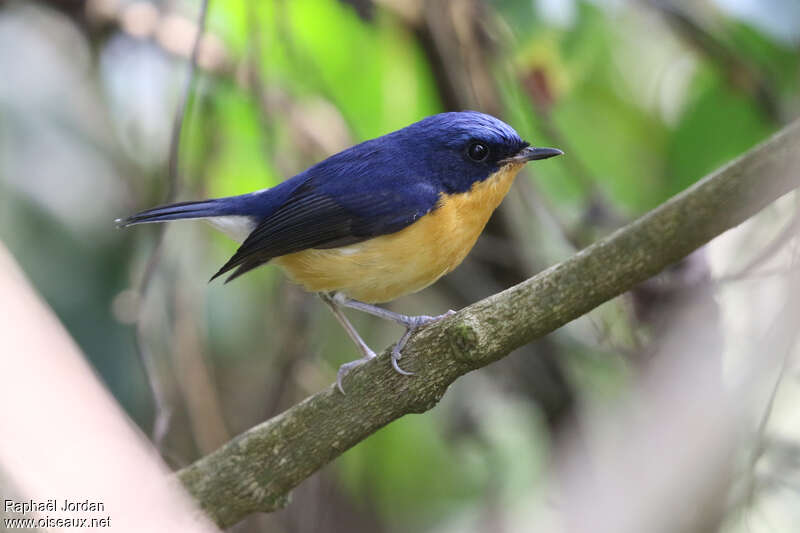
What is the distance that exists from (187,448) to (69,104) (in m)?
2.12

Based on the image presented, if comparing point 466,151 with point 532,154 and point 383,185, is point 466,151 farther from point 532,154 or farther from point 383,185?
point 383,185

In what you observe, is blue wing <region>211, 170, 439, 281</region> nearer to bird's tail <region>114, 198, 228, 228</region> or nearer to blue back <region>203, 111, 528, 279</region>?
blue back <region>203, 111, 528, 279</region>

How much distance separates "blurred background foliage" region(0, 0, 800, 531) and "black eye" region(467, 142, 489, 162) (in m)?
1.16

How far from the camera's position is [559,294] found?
2555mm

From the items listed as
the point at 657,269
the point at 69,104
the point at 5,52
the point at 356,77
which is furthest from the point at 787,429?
the point at 5,52

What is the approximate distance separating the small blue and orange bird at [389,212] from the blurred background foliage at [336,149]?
1.01 meters

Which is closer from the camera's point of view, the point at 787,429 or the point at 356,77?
the point at 787,429

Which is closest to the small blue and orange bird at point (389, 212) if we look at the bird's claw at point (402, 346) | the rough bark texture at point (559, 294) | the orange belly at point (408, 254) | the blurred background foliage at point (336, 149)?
the orange belly at point (408, 254)

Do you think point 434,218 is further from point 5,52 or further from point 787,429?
point 5,52

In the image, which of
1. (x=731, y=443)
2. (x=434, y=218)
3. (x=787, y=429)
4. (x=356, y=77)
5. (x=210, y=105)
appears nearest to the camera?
(x=731, y=443)

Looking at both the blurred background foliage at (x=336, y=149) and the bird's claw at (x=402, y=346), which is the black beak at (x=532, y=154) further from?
the blurred background foliage at (x=336, y=149)

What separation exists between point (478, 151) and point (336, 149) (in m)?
2.11

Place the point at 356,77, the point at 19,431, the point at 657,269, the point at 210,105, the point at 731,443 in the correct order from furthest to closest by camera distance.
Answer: the point at 356,77
the point at 210,105
the point at 657,269
the point at 731,443
the point at 19,431

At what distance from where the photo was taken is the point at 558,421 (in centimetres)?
501
